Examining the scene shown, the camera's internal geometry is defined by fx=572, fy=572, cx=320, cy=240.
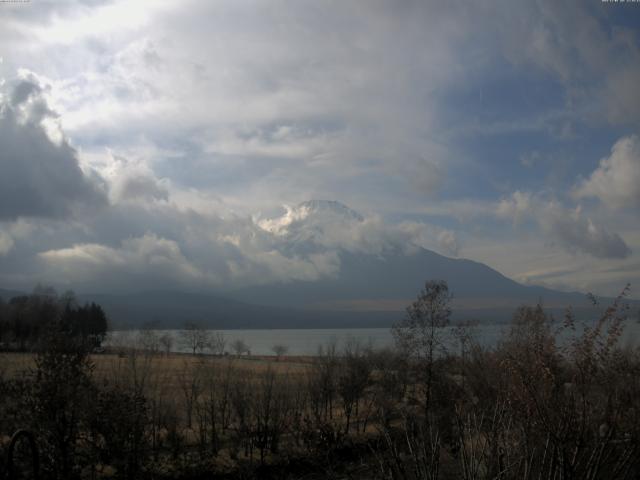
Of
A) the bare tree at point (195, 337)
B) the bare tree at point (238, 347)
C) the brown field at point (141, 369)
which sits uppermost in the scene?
the brown field at point (141, 369)

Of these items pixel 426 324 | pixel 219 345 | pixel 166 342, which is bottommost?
pixel 166 342

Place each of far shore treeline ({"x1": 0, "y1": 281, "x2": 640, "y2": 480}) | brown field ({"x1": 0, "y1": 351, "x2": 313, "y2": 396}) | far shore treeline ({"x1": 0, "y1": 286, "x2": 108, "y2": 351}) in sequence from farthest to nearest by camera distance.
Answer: far shore treeline ({"x1": 0, "y1": 286, "x2": 108, "y2": 351}) → brown field ({"x1": 0, "y1": 351, "x2": 313, "y2": 396}) → far shore treeline ({"x1": 0, "y1": 281, "x2": 640, "y2": 480})

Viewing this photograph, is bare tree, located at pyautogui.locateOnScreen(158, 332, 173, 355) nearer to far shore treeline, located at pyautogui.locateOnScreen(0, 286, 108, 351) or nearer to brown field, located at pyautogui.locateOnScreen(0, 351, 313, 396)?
far shore treeline, located at pyautogui.locateOnScreen(0, 286, 108, 351)

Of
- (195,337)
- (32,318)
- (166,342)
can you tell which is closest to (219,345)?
(166,342)

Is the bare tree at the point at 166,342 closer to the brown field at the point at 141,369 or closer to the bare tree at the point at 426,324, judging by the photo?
the brown field at the point at 141,369

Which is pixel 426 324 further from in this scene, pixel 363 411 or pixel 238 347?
pixel 238 347

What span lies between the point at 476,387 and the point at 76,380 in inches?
858

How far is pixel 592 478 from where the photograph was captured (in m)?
8.80

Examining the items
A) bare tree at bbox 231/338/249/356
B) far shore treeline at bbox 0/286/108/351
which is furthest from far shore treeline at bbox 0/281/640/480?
bare tree at bbox 231/338/249/356

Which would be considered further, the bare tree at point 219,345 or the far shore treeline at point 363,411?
the bare tree at point 219,345

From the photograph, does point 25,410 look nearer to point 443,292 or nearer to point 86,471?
point 86,471

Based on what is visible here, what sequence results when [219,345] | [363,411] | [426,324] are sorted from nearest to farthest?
[363,411] < [426,324] < [219,345]

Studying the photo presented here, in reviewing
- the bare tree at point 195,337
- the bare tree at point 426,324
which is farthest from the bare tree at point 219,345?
the bare tree at point 426,324

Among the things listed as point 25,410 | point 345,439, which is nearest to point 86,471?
point 25,410
